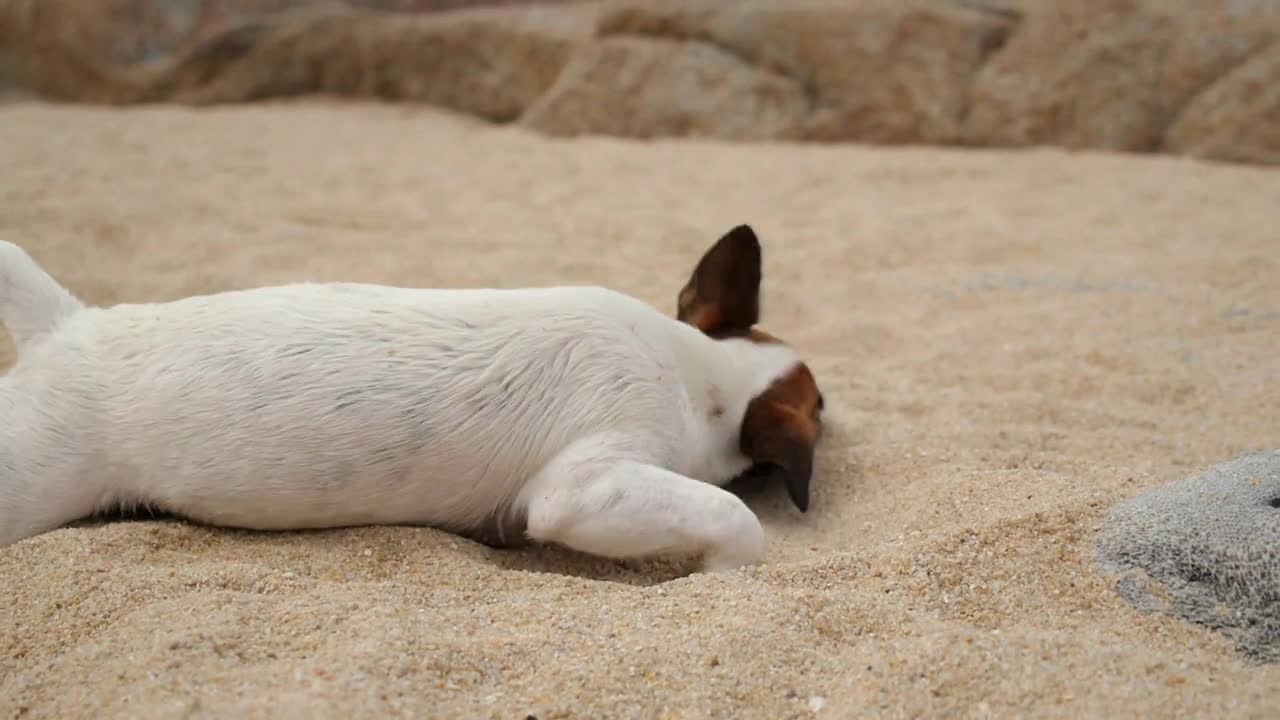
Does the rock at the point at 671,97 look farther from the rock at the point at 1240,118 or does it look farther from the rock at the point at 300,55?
the rock at the point at 1240,118

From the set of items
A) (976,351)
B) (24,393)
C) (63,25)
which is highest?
(63,25)

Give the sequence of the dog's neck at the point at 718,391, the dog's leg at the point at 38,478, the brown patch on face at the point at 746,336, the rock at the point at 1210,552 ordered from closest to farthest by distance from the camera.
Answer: the rock at the point at 1210,552 → the dog's leg at the point at 38,478 → the dog's neck at the point at 718,391 → the brown patch on face at the point at 746,336

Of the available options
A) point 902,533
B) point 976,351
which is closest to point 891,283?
point 976,351

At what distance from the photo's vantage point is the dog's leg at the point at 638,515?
101 inches

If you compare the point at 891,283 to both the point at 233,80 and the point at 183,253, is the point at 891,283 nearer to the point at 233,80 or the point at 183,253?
the point at 183,253

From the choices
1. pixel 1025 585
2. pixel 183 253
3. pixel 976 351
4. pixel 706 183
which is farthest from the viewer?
pixel 706 183

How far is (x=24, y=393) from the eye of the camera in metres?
2.66

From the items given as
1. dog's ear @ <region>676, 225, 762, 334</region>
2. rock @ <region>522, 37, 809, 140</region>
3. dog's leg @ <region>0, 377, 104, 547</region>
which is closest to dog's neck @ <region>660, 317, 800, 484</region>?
dog's ear @ <region>676, 225, 762, 334</region>

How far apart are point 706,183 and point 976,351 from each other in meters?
2.93

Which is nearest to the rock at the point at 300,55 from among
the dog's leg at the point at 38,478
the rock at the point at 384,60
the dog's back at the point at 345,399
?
the rock at the point at 384,60

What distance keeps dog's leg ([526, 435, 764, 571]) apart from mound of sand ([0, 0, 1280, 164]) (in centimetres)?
570

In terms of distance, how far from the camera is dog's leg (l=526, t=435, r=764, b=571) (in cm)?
257

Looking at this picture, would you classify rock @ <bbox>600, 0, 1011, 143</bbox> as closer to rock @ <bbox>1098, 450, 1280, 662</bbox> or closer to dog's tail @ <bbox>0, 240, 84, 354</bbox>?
rock @ <bbox>1098, 450, 1280, 662</bbox>

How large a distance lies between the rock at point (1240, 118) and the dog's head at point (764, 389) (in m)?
5.24
